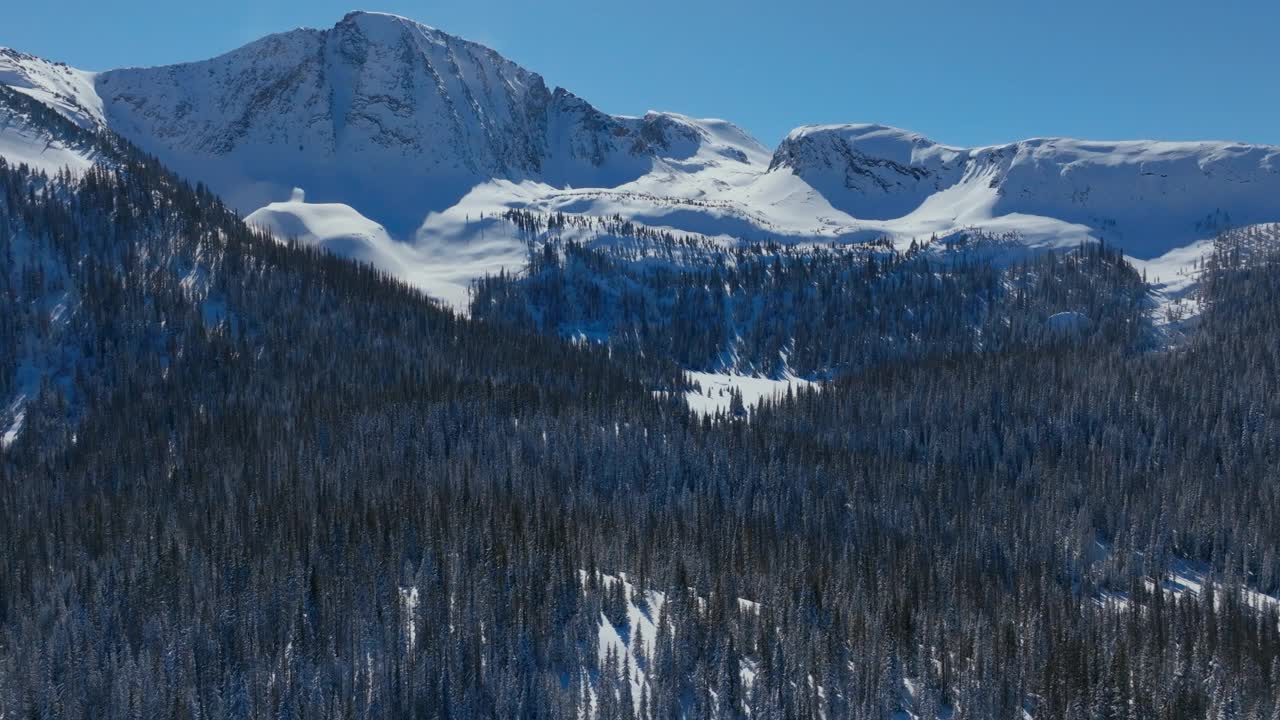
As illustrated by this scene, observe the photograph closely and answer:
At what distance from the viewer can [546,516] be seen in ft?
275

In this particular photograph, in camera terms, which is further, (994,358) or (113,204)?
(994,358)

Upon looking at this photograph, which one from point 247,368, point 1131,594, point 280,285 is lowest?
point 1131,594

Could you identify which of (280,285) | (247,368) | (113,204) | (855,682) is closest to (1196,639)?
(855,682)

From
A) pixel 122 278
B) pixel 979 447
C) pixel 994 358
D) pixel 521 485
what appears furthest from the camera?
pixel 994 358

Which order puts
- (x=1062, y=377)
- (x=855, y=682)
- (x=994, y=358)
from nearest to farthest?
(x=855, y=682) → (x=1062, y=377) → (x=994, y=358)

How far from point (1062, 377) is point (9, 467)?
180814 mm

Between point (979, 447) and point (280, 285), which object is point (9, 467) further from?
point (979, 447)

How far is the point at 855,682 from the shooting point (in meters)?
56.2

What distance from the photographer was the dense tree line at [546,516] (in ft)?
184

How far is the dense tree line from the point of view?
5597 cm

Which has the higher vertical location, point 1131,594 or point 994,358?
point 994,358

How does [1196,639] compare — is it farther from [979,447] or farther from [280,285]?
[280,285]

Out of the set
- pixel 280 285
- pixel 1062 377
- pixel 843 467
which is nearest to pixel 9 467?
pixel 280 285

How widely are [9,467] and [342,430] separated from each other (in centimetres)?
4477
